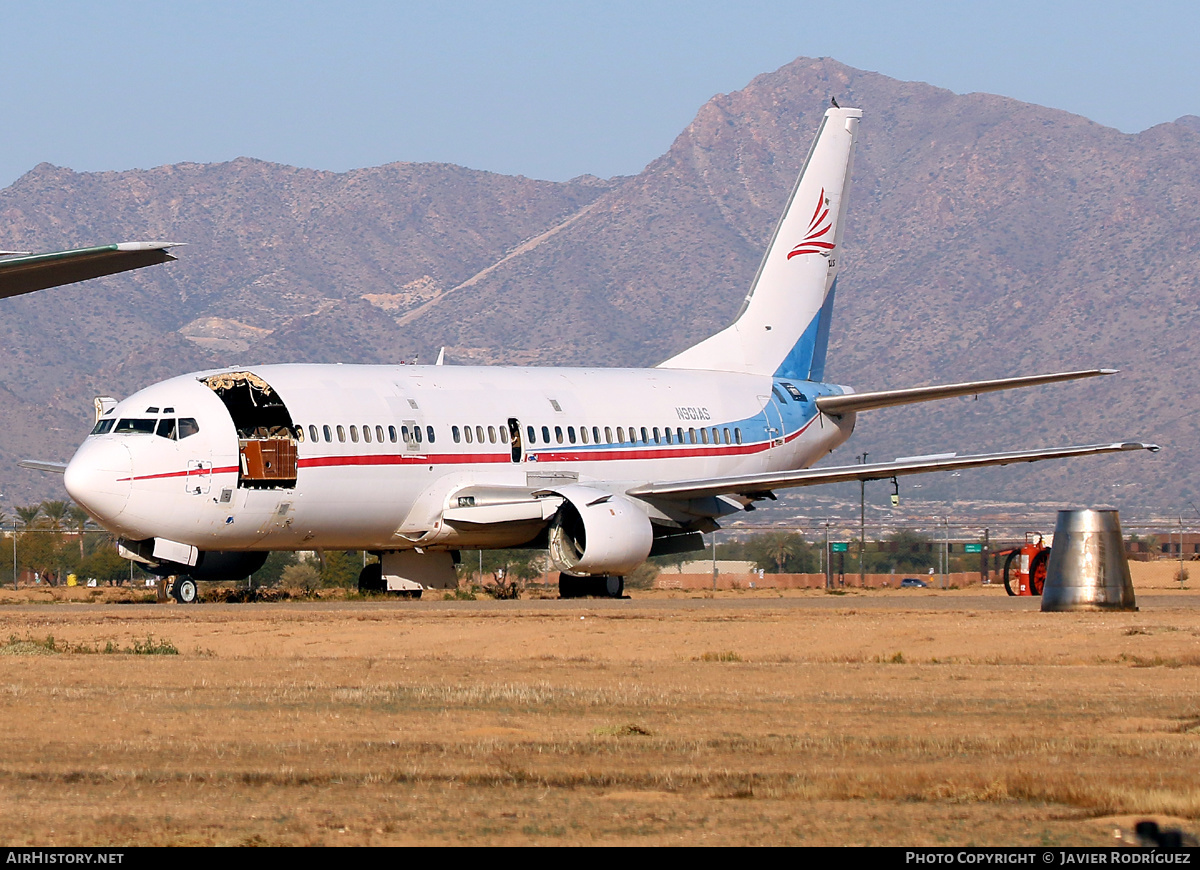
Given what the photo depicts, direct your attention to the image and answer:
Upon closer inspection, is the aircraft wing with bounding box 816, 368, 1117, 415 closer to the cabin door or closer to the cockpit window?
the cabin door

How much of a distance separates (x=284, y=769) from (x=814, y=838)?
3.72m

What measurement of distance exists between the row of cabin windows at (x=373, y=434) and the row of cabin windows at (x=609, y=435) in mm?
803

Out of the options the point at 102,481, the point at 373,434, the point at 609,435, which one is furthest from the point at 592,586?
the point at 102,481

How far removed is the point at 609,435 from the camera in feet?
125

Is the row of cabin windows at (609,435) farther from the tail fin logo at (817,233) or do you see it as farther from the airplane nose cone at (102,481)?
the airplane nose cone at (102,481)

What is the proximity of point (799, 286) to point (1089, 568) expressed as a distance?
58.2 feet

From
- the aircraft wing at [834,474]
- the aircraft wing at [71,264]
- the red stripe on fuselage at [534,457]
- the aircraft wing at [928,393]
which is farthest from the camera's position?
the aircraft wing at [834,474]

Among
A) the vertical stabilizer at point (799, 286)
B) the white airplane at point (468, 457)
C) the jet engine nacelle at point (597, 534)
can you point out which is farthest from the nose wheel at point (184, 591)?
the vertical stabilizer at point (799, 286)

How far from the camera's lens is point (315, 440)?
3259 centimetres

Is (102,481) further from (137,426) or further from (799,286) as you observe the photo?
(799,286)

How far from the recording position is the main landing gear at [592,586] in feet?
121

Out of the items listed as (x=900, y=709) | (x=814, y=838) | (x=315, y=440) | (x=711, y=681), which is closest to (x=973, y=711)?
(x=900, y=709)

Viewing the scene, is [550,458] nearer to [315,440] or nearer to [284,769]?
[315,440]

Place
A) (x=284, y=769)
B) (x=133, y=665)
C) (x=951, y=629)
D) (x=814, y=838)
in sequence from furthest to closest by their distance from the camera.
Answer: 1. (x=951, y=629)
2. (x=133, y=665)
3. (x=284, y=769)
4. (x=814, y=838)
